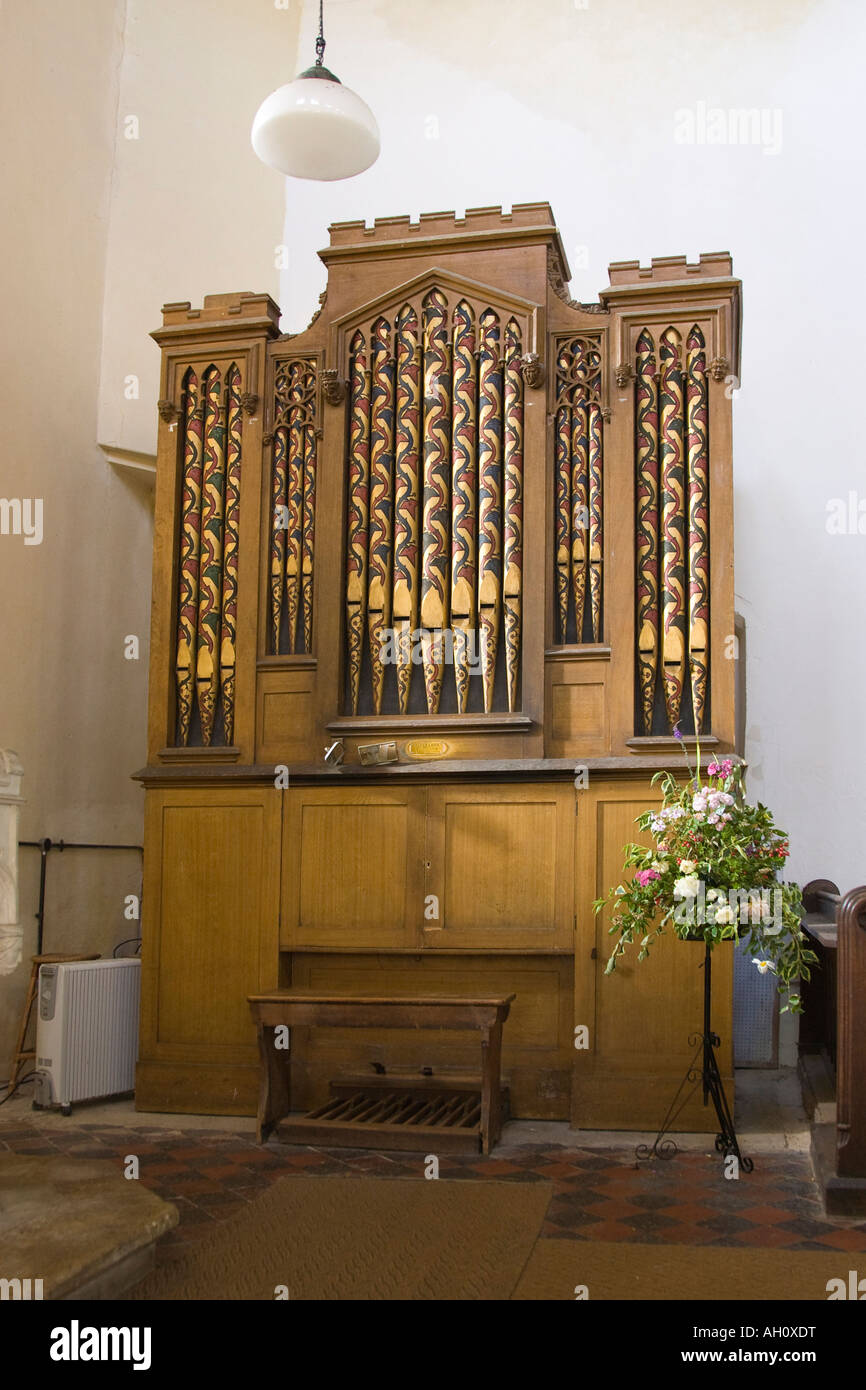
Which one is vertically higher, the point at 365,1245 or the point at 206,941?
the point at 206,941

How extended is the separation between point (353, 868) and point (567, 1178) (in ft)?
7.15

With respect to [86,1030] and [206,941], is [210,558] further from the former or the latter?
[86,1030]

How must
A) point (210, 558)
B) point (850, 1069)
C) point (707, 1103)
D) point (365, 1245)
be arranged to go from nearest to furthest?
1. point (365, 1245)
2. point (850, 1069)
3. point (707, 1103)
4. point (210, 558)

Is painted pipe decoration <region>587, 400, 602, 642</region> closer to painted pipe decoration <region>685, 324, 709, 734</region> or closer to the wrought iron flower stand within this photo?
painted pipe decoration <region>685, 324, 709, 734</region>

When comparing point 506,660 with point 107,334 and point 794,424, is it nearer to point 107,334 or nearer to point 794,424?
point 794,424

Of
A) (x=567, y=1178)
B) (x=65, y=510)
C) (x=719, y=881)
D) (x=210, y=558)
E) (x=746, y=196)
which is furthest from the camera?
(x=746, y=196)

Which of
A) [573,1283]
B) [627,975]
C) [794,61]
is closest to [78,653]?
[627,975]

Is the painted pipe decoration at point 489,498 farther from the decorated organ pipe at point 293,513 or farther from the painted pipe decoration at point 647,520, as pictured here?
the decorated organ pipe at point 293,513

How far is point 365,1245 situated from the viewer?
14.9 feet

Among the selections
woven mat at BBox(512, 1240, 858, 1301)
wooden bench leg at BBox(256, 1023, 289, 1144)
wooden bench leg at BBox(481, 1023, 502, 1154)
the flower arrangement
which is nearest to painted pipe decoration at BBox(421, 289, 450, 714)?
the flower arrangement

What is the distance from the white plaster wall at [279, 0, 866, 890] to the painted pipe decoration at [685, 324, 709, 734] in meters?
1.83

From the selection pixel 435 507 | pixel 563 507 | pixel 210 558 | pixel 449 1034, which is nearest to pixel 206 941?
pixel 449 1034

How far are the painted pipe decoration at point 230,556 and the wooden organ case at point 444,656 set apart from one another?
19mm

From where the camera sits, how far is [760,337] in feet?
28.9
